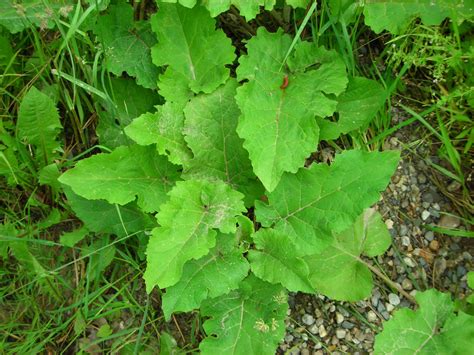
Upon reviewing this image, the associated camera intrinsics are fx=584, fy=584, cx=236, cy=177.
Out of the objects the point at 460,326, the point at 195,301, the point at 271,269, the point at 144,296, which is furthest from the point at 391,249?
the point at 144,296

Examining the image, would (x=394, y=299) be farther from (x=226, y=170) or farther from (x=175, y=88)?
(x=175, y=88)

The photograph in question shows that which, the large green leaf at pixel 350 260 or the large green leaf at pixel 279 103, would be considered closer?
the large green leaf at pixel 279 103

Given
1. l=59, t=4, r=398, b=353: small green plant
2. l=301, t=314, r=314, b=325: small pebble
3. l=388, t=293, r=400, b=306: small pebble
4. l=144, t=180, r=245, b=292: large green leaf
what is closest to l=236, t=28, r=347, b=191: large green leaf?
l=59, t=4, r=398, b=353: small green plant

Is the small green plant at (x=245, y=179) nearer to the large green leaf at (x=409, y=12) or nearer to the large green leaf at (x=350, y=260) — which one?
the large green leaf at (x=350, y=260)

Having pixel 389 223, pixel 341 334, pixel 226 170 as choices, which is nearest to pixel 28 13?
pixel 226 170

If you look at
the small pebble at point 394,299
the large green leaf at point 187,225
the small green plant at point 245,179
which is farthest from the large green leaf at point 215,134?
the small pebble at point 394,299

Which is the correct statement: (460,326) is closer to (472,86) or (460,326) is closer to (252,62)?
(472,86)
